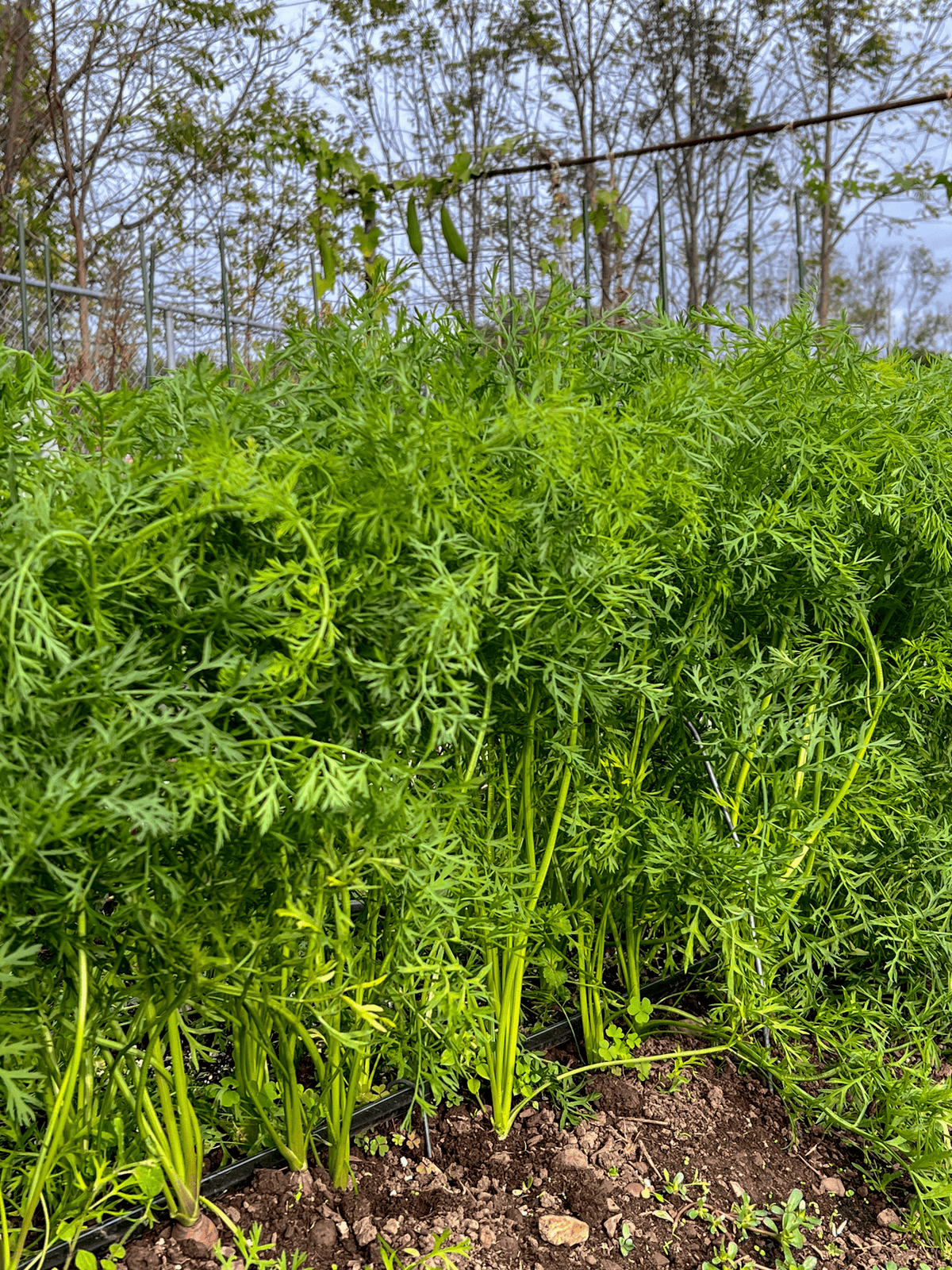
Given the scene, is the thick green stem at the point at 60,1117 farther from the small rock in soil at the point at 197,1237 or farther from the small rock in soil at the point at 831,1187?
the small rock in soil at the point at 831,1187

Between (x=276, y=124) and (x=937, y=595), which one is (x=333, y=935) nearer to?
(x=937, y=595)

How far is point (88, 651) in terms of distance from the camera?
1209mm

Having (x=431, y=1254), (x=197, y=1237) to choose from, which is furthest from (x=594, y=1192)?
(x=197, y=1237)

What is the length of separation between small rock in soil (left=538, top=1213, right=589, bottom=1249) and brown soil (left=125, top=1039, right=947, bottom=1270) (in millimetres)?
11

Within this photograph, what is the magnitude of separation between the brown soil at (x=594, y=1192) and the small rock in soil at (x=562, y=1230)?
0.01m

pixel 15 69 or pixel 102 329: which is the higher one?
pixel 15 69

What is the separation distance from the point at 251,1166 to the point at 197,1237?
0.15 meters

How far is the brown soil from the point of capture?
66.7 inches

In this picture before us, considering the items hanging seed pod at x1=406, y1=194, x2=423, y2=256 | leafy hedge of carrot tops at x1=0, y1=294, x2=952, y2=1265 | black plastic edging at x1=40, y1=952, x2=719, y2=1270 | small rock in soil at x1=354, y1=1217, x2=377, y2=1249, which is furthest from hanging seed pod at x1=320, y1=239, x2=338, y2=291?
small rock in soil at x1=354, y1=1217, x2=377, y2=1249

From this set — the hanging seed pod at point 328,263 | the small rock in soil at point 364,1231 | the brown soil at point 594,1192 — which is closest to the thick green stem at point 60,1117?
the brown soil at point 594,1192

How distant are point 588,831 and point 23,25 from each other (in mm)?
8742

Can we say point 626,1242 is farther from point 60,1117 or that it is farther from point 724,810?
point 60,1117

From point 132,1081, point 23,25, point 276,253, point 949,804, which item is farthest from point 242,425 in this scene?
point 276,253

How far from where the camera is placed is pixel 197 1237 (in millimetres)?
1634
